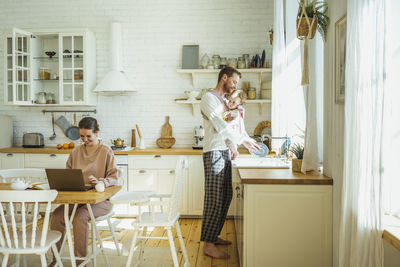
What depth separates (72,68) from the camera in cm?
502

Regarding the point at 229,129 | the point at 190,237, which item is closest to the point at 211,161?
the point at 229,129

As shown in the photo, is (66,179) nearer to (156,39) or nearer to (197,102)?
(197,102)

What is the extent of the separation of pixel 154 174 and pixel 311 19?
9.19 feet

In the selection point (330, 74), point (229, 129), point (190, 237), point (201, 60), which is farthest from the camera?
point (201, 60)

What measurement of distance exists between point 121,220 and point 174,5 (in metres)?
3.06

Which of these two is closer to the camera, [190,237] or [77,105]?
[190,237]

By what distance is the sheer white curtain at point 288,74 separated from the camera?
388cm

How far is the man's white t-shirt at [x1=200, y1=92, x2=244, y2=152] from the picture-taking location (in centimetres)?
320

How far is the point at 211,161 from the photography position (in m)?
3.30

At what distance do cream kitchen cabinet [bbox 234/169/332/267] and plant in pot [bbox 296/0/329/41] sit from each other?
1135 millimetres

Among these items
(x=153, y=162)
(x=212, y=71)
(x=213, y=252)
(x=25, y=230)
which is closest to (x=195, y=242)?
(x=213, y=252)

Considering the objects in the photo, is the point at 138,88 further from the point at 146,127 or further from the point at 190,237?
the point at 190,237

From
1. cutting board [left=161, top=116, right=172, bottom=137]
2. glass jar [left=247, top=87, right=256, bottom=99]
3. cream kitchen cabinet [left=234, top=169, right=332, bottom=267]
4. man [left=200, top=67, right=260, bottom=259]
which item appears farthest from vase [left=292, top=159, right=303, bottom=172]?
cutting board [left=161, top=116, right=172, bottom=137]

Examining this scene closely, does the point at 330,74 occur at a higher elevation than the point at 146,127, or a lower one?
higher
